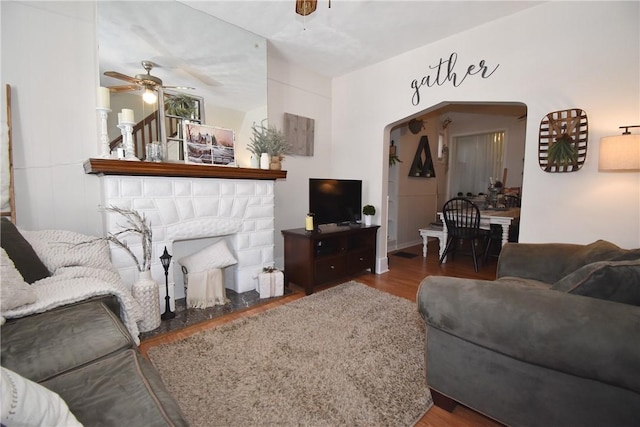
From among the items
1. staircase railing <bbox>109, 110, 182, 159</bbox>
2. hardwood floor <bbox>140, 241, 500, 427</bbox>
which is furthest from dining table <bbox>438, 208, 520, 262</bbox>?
staircase railing <bbox>109, 110, 182, 159</bbox>

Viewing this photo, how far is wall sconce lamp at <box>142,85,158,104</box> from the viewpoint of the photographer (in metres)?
2.38

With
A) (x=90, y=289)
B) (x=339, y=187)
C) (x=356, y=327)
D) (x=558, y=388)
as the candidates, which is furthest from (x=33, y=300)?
(x=339, y=187)

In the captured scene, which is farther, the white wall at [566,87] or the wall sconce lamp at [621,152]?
the white wall at [566,87]

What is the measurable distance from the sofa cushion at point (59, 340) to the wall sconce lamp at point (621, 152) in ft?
9.97

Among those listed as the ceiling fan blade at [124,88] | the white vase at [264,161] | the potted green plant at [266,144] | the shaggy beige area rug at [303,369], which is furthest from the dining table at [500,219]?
the ceiling fan blade at [124,88]

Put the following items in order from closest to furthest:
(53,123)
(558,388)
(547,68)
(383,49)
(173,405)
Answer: (173,405)
(558,388)
(53,123)
(547,68)
(383,49)

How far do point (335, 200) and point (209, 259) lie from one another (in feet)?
4.96

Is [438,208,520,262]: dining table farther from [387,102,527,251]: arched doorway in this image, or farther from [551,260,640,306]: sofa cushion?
[551,260,640,306]: sofa cushion

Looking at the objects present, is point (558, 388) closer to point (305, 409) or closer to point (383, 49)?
point (305, 409)

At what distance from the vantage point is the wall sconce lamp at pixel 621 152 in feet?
6.22

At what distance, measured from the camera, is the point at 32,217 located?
6.75 ft

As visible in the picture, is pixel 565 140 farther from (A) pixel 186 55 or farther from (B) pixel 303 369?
(A) pixel 186 55

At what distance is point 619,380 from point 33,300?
2341 mm

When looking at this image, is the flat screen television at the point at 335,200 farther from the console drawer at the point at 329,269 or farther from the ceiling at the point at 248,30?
the ceiling at the point at 248,30
